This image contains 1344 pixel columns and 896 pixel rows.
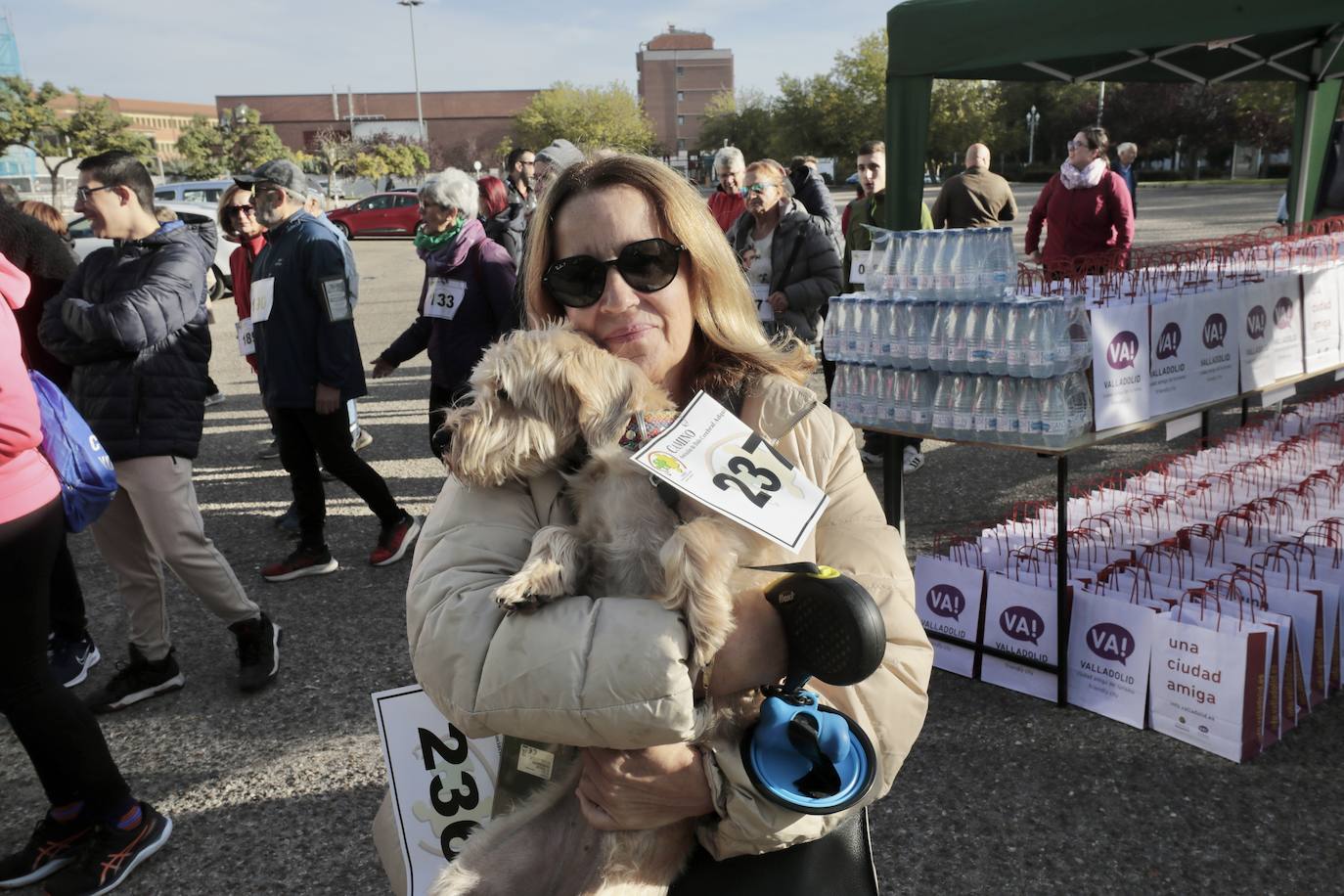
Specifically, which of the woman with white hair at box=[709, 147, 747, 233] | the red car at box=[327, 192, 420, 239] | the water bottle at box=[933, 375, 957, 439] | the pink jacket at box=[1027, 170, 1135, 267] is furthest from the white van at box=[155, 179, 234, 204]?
the water bottle at box=[933, 375, 957, 439]

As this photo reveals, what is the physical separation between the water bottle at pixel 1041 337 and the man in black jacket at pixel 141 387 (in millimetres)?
3389

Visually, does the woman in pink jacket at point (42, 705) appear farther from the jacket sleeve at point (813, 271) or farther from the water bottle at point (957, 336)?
the jacket sleeve at point (813, 271)

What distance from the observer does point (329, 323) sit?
4.65 m

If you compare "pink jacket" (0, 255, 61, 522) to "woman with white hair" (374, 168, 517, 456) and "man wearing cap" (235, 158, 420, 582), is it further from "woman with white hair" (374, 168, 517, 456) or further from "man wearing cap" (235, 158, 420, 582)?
"woman with white hair" (374, 168, 517, 456)

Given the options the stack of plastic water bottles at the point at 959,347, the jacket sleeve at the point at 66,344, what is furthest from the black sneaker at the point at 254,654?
the stack of plastic water bottles at the point at 959,347

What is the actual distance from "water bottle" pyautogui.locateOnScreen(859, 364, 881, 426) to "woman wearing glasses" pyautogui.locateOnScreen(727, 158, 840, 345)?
200cm

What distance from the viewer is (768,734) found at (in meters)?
1.32

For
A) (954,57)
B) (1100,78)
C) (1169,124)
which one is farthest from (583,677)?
(1169,124)

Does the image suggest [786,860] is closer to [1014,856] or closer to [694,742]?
[694,742]

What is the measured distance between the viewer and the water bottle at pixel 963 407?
367cm

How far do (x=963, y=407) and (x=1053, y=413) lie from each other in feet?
1.21

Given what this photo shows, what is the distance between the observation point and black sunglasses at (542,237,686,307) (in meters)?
1.61

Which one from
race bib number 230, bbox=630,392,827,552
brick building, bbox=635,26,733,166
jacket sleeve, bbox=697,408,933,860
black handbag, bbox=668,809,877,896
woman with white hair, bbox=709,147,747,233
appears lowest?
black handbag, bbox=668,809,877,896

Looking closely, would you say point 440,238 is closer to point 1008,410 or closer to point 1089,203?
point 1008,410
